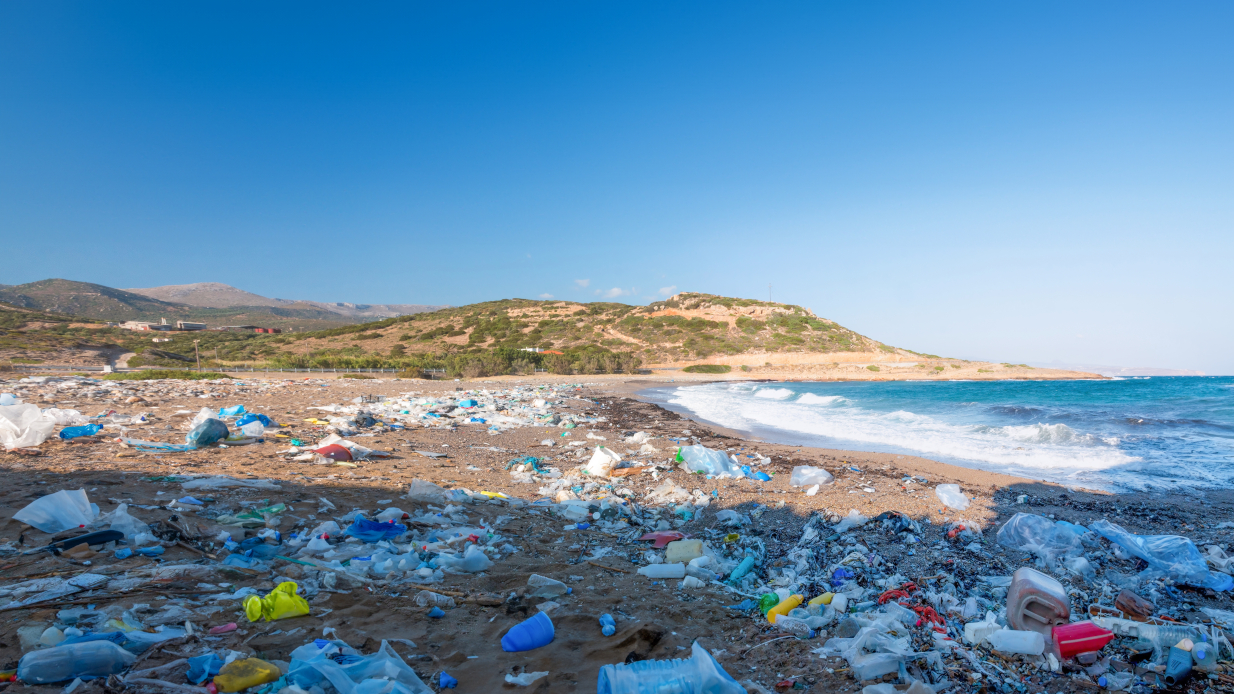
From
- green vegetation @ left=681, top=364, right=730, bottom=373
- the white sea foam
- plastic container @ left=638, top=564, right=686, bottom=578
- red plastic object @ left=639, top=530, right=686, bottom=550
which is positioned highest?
green vegetation @ left=681, top=364, right=730, bottom=373

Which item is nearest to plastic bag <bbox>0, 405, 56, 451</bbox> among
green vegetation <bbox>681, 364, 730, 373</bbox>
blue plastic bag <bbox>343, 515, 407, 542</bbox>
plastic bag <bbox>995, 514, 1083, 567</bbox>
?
blue plastic bag <bbox>343, 515, 407, 542</bbox>

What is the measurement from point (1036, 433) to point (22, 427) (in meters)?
18.3

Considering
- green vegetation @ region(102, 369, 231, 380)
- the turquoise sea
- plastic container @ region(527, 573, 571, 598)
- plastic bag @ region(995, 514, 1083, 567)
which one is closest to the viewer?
plastic container @ region(527, 573, 571, 598)

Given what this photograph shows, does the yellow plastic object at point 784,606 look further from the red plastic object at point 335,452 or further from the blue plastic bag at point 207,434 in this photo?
the blue plastic bag at point 207,434

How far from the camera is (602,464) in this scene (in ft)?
23.6

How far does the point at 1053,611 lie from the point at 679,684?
217cm

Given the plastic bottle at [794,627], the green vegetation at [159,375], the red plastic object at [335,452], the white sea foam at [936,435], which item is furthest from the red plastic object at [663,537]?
the green vegetation at [159,375]

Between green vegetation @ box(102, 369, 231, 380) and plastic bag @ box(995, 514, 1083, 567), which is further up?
green vegetation @ box(102, 369, 231, 380)

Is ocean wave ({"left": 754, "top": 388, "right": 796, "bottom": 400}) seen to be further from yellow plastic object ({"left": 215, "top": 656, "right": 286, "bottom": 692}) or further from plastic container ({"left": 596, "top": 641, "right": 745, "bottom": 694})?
yellow plastic object ({"left": 215, "top": 656, "right": 286, "bottom": 692})

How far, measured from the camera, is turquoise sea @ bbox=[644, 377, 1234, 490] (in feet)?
28.3

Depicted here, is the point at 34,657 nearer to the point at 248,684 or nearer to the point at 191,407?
the point at 248,684

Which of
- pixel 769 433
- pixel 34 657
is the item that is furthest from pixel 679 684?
pixel 769 433

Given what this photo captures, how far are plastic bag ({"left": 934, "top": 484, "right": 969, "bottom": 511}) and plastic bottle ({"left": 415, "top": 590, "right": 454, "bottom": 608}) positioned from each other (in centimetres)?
536

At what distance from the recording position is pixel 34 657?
1907 millimetres
